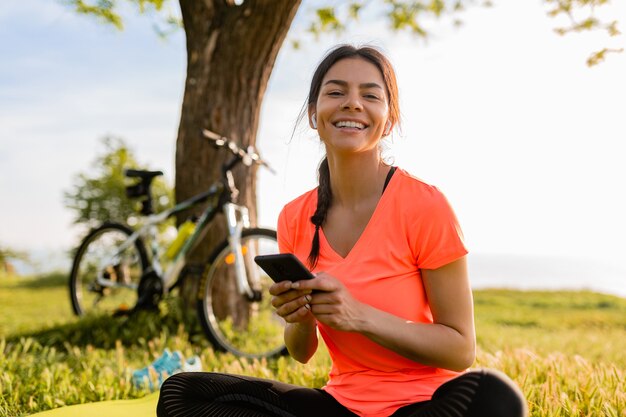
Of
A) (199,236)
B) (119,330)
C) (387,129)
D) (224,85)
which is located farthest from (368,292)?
(224,85)

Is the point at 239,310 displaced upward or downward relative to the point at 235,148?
downward

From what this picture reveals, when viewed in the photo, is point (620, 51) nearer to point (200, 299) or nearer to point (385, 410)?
point (200, 299)

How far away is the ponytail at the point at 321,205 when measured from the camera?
2.57 m

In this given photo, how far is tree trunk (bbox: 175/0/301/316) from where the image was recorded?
20.1 feet

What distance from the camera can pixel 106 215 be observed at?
38.1 ft

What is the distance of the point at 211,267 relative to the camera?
529 centimetres

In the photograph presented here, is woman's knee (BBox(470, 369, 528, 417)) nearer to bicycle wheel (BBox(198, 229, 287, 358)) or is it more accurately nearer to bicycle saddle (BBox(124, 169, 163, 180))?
bicycle wheel (BBox(198, 229, 287, 358))

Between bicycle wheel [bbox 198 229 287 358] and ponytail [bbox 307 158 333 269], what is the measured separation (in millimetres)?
1950

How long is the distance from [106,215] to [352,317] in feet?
33.6

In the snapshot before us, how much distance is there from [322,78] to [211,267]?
294 cm

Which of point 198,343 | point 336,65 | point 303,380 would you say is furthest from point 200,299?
point 336,65

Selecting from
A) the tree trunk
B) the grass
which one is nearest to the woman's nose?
the grass

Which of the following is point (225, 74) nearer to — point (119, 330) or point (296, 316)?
point (119, 330)

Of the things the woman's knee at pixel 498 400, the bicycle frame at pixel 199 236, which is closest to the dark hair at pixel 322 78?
the woman's knee at pixel 498 400
